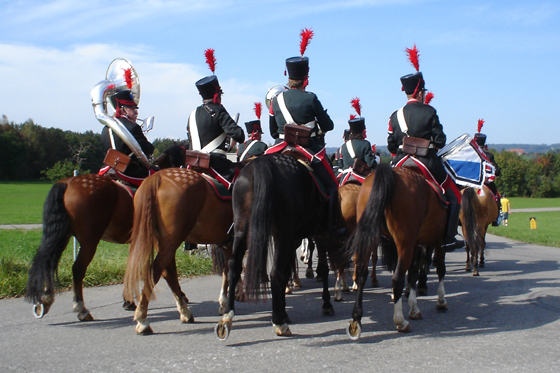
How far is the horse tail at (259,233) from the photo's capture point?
5.26m

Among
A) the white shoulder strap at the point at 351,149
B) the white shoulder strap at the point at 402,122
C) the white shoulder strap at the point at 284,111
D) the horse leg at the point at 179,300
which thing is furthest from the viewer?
the white shoulder strap at the point at 351,149

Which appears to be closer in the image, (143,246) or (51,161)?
(143,246)

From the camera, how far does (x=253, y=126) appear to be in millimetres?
11594

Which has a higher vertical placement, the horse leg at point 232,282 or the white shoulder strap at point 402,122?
the white shoulder strap at point 402,122

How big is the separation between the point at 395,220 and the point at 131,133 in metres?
3.50

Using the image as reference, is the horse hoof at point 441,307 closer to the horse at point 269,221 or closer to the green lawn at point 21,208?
the horse at point 269,221

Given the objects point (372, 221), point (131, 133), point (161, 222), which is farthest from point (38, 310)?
point (372, 221)

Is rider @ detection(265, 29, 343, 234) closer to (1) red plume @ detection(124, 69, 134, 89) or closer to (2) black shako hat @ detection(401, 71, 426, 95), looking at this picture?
(2) black shako hat @ detection(401, 71, 426, 95)

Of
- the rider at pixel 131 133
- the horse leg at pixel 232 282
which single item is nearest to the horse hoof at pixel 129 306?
the rider at pixel 131 133

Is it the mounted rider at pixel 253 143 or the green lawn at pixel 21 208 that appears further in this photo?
the green lawn at pixel 21 208

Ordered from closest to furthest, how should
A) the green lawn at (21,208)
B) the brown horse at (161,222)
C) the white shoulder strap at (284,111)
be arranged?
the brown horse at (161,222)
the white shoulder strap at (284,111)
the green lawn at (21,208)

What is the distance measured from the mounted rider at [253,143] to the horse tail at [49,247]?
330cm

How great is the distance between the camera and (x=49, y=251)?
6023mm

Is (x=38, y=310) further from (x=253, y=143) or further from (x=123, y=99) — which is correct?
(x=253, y=143)
